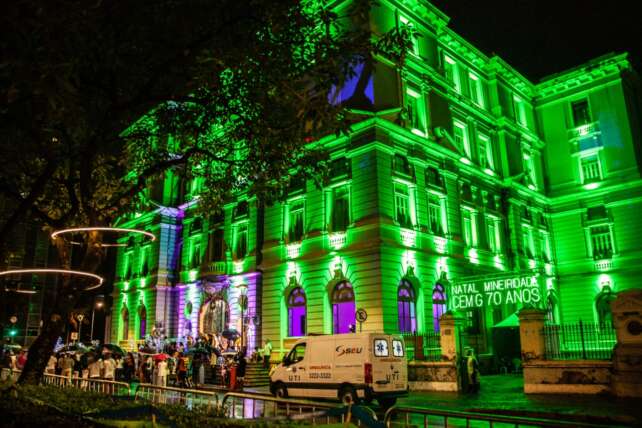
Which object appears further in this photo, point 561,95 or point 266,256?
point 561,95

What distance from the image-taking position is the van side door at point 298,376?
16.2 m

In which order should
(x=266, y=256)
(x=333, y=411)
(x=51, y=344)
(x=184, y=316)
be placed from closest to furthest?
1. (x=333, y=411)
2. (x=51, y=344)
3. (x=266, y=256)
4. (x=184, y=316)

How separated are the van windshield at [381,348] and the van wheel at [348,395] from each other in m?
1.28

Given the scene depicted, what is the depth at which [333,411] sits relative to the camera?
6883mm

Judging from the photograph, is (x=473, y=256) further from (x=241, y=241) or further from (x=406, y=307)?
(x=241, y=241)

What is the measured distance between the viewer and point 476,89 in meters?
34.9

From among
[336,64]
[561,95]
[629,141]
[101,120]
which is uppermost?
[561,95]

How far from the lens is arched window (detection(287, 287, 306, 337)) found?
27156 mm

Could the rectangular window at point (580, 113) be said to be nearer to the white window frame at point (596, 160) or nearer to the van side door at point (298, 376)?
the white window frame at point (596, 160)

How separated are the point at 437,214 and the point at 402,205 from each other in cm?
311

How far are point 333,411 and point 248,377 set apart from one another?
19.0 metres

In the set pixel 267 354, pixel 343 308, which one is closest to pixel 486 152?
pixel 343 308

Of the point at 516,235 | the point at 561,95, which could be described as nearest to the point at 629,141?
the point at 561,95

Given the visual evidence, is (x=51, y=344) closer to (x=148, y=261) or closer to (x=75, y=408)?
(x=75, y=408)
